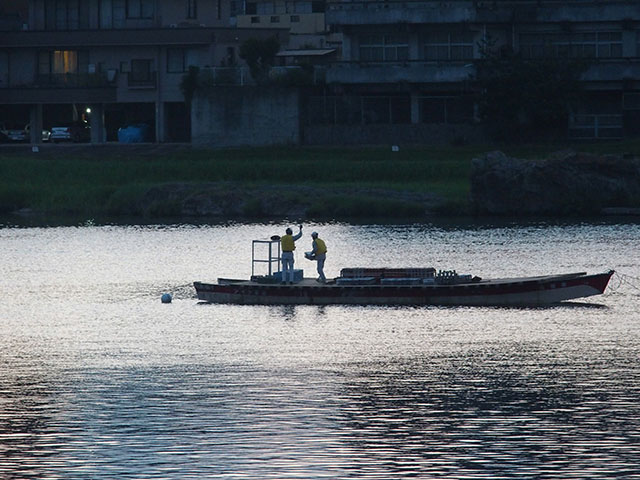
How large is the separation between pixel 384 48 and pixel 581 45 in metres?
14.4

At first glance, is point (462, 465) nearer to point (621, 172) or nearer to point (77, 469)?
point (77, 469)

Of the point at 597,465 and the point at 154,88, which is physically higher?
the point at 154,88

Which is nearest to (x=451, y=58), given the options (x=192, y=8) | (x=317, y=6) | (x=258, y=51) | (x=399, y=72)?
(x=399, y=72)

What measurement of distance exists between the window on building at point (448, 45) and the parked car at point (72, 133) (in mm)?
30249

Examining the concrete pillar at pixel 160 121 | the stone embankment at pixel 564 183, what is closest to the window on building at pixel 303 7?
the concrete pillar at pixel 160 121

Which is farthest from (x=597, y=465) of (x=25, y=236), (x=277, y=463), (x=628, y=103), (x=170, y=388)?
(x=628, y=103)

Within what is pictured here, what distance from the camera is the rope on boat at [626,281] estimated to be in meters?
56.3

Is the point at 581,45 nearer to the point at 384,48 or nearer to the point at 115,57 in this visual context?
the point at 384,48

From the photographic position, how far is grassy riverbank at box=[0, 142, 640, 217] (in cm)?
8738

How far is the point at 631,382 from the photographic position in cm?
3806

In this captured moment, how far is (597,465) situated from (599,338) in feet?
49.0

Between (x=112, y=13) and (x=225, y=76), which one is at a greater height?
(x=112, y=13)

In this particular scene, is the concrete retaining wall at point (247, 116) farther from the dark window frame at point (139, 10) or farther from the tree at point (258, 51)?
the dark window frame at point (139, 10)

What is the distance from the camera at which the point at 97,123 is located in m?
116
